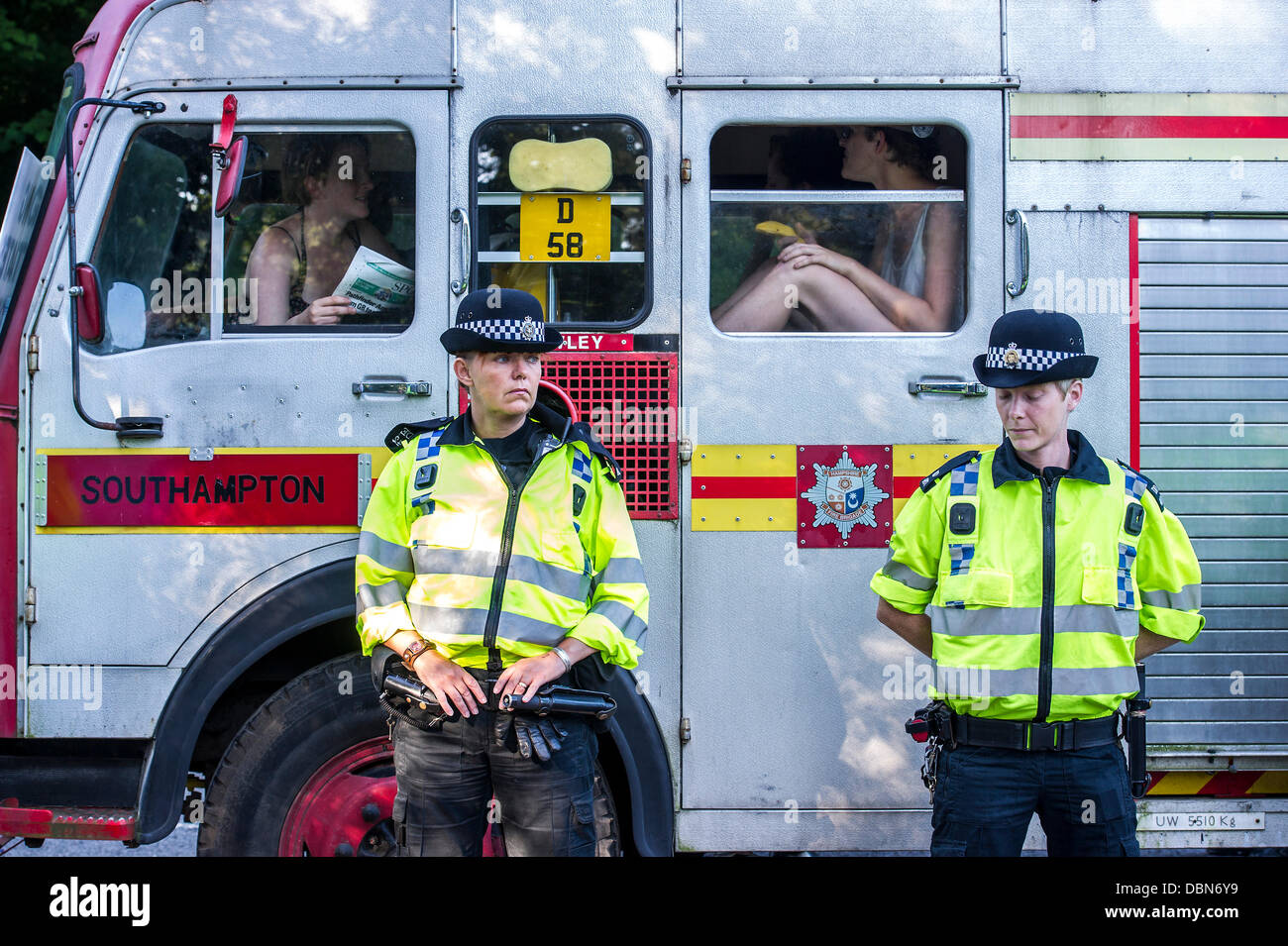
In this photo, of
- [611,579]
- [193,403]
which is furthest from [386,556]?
[193,403]

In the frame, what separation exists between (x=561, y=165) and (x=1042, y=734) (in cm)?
214

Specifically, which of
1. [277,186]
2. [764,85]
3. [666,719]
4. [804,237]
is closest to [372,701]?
[666,719]

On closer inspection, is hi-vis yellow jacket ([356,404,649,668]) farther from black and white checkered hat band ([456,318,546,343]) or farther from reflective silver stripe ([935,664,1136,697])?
reflective silver stripe ([935,664,1136,697])

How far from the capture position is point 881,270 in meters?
3.59

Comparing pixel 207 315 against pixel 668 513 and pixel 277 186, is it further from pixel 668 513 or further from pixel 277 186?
pixel 668 513

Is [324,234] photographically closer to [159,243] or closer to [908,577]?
[159,243]

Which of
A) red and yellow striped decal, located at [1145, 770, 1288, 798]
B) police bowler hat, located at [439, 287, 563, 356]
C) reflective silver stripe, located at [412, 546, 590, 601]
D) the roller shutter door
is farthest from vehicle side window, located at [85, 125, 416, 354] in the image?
red and yellow striped decal, located at [1145, 770, 1288, 798]

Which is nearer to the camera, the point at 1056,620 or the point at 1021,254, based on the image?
the point at 1056,620

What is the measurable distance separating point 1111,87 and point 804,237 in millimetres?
1063

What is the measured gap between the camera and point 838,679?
349cm

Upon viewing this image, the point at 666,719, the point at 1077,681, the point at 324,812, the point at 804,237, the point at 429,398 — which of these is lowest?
the point at 324,812

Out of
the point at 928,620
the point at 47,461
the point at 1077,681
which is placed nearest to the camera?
the point at 1077,681

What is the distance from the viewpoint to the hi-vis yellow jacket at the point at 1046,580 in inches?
106

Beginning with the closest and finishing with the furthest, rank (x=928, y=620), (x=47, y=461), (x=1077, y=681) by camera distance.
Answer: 1. (x=1077, y=681)
2. (x=928, y=620)
3. (x=47, y=461)
